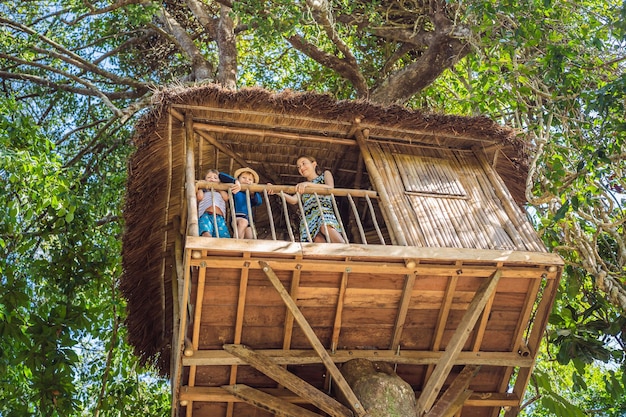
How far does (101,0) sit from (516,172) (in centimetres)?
773

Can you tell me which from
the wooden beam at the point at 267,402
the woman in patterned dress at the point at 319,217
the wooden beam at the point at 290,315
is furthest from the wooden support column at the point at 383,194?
the wooden beam at the point at 267,402

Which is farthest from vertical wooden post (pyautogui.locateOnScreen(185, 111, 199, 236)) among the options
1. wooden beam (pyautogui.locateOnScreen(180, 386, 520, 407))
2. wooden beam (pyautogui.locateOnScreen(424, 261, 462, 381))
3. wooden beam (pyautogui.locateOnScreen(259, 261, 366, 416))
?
wooden beam (pyautogui.locateOnScreen(424, 261, 462, 381))

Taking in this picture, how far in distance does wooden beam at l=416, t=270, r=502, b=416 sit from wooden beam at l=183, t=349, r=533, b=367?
30 centimetres

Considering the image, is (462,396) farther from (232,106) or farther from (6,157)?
(6,157)

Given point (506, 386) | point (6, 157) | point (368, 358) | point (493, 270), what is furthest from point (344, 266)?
point (6, 157)

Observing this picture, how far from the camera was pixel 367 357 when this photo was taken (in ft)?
18.0

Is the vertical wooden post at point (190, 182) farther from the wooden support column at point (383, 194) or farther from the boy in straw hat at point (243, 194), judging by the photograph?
the wooden support column at point (383, 194)

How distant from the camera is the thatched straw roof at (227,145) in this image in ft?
19.2

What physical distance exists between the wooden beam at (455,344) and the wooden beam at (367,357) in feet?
0.97

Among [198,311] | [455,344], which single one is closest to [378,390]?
[455,344]

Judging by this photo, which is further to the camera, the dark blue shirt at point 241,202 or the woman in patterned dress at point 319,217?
the dark blue shirt at point 241,202

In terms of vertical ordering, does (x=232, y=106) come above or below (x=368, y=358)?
above

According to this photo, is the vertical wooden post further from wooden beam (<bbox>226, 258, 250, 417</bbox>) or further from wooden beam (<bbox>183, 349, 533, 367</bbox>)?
wooden beam (<bbox>183, 349, 533, 367</bbox>)

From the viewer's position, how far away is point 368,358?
5.50m
